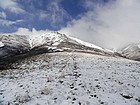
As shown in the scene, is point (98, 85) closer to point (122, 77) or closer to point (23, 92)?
point (122, 77)

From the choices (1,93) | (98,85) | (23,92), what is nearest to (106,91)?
(98,85)

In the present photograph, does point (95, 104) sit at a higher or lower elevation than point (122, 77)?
lower

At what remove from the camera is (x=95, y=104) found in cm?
1759

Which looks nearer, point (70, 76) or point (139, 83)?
point (139, 83)

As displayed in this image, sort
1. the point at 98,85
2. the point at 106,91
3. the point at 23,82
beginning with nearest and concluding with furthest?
the point at 106,91, the point at 98,85, the point at 23,82

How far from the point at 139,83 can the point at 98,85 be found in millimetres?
4881

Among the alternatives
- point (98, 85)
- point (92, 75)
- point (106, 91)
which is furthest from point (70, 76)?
point (106, 91)

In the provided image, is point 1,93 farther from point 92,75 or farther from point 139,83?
point 139,83

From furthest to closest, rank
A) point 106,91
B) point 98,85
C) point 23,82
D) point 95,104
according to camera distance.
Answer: point 23,82, point 98,85, point 106,91, point 95,104

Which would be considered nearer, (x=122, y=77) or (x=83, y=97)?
(x=83, y=97)

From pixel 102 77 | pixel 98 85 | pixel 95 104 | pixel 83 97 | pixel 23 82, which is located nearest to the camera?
pixel 95 104

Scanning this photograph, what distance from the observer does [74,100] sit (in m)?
18.4

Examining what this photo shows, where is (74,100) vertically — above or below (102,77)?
below

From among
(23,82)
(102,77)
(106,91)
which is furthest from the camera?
(102,77)
